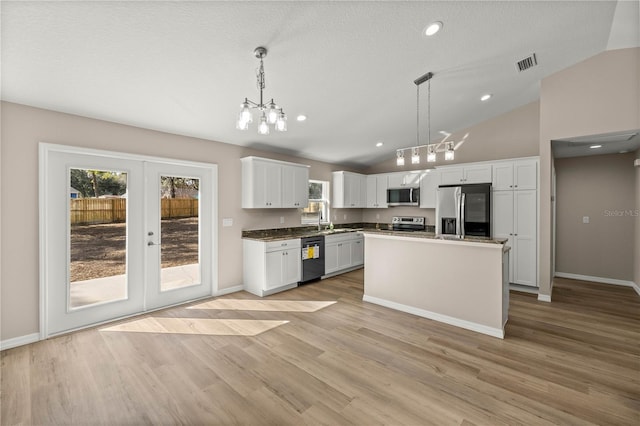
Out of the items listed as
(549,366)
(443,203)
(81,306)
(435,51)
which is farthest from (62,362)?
(443,203)

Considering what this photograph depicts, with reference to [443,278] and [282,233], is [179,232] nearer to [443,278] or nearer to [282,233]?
[282,233]

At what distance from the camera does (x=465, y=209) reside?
496 cm

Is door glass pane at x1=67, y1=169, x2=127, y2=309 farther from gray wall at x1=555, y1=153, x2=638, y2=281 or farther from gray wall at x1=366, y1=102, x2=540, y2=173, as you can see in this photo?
gray wall at x1=555, y1=153, x2=638, y2=281

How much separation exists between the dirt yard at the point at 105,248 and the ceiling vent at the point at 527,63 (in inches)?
200

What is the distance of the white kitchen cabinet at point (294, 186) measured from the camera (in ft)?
16.8

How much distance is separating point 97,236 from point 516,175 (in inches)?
242

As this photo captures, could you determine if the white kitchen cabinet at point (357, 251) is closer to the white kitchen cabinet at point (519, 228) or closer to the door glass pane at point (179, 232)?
the white kitchen cabinet at point (519, 228)

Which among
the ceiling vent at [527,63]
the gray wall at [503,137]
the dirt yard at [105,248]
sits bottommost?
the dirt yard at [105,248]

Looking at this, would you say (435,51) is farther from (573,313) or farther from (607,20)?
(573,313)

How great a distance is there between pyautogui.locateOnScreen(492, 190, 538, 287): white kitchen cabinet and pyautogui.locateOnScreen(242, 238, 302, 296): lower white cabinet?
11.5 ft

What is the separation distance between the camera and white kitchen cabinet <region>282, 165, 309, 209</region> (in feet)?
16.8

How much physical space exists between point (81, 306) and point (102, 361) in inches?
42.2

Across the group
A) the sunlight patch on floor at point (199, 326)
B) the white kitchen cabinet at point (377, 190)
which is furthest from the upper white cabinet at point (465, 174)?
the sunlight patch on floor at point (199, 326)

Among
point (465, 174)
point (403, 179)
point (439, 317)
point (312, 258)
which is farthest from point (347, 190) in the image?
point (439, 317)
